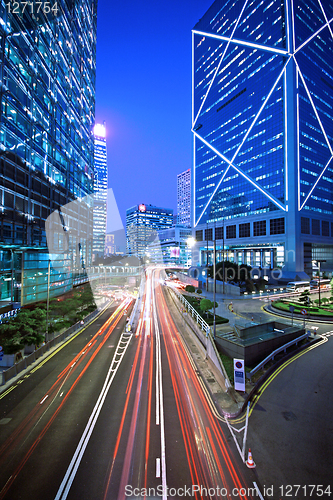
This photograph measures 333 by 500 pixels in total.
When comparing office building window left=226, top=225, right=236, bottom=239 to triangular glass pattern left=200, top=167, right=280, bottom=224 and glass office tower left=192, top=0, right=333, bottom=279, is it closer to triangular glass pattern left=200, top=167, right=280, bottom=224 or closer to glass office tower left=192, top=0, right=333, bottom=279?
glass office tower left=192, top=0, right=333, bottom=279

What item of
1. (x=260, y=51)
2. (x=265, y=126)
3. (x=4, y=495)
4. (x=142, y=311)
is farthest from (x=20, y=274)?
(x=260, y=51)

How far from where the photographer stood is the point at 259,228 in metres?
93.8

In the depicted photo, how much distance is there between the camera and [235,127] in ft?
348

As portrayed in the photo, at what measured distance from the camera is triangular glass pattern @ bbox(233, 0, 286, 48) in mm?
86250

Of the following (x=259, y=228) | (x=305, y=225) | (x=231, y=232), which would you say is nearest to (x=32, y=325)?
(x=259, y=228)

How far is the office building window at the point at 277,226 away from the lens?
8539 cm

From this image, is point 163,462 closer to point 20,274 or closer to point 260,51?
point 20,274

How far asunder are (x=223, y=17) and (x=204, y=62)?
19.5m

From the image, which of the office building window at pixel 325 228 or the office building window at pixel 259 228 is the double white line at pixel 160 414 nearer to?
the office building window at pixel 259 228

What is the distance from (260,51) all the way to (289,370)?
12236cm

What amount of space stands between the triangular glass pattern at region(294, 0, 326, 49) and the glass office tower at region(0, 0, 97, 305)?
77426mm

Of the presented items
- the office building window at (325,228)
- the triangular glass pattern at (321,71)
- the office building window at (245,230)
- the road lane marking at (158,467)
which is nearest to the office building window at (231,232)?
the office building window at (245,230)

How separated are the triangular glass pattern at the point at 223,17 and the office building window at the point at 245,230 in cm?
9419

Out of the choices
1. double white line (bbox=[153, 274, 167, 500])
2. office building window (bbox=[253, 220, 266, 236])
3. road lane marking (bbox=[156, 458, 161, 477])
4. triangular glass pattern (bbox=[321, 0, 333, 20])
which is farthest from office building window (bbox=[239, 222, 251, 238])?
road lane marking (bbox=[156, 458, 161, 477])
